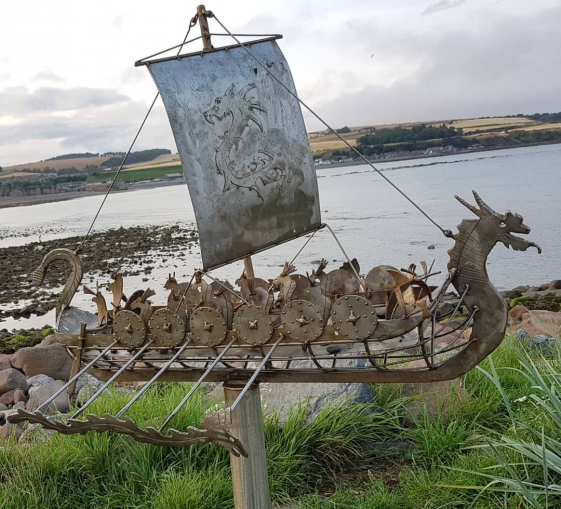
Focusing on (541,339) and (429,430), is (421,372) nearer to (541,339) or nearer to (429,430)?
(429,430)

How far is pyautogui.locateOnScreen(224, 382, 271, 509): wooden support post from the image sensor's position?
12.4 feet

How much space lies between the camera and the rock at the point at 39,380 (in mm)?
7820

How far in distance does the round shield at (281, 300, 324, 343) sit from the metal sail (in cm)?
107

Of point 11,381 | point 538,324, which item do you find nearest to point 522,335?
point 538,324

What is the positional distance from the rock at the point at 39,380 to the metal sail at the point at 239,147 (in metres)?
4.37

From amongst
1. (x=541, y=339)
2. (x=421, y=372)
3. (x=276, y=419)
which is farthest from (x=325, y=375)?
(x=541, y=339)

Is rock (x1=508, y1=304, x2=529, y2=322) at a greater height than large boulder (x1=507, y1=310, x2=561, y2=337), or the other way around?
large boulder (x1=507, y1=310, x2=561, y2=337)

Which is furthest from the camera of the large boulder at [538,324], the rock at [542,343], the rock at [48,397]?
the large boulder at [538,324]

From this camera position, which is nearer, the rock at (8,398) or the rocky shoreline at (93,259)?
the rock at (8,398)

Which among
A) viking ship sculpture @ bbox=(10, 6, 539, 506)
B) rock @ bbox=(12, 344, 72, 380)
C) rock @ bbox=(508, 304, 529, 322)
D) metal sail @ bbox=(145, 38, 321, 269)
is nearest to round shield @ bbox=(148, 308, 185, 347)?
viking ship sculpture @ bbox=(10, 6, 539, 506)

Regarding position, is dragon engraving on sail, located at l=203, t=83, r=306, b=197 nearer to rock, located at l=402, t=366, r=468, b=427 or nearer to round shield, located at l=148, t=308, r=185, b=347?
round shield, located at l=148, t=308, r=185, b=347

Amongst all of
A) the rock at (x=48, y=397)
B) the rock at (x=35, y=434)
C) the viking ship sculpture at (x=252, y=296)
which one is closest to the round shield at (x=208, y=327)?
the viking ship sculpture at (x=252, y=296)

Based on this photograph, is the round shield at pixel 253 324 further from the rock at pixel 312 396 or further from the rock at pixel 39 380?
the rock at pixel 39 380

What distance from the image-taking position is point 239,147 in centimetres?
461
